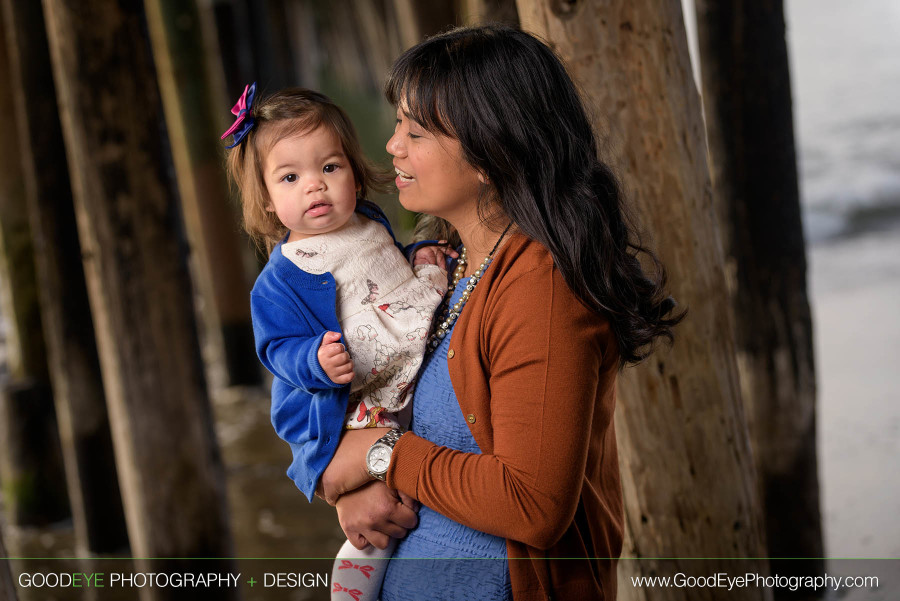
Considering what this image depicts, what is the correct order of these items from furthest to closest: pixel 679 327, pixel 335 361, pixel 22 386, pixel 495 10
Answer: pixel 22 386
pixel 495 10
pixel 679 327
pixel 335 361

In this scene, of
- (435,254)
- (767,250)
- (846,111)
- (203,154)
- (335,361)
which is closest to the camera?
(335,361)

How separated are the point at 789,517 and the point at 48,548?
11.9 feet

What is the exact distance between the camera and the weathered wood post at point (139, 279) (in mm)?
3012

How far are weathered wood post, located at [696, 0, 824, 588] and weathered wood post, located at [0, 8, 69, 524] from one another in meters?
3.49

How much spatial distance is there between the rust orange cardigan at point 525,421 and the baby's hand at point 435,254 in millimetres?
279

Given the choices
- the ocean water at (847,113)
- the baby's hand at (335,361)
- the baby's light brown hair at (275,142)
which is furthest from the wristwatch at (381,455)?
the ocean water at (847,113)

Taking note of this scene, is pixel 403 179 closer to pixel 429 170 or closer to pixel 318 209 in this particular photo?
pixel 429 170

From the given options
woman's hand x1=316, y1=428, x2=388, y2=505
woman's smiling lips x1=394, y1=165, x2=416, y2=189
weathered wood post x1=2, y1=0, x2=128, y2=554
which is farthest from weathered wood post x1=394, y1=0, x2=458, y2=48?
woman's hand x1=316, y1=428, x2=388, y2=505

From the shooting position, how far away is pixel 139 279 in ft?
10.0

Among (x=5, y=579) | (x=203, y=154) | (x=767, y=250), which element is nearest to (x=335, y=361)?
(x=5, y=579)

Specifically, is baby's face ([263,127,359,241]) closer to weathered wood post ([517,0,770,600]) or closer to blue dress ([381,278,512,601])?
blue dress ([381,278,512,601])

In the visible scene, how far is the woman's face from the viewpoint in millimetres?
1473

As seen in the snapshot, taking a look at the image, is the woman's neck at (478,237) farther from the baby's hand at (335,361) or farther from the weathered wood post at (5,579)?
the weathered wood post at (5,579)

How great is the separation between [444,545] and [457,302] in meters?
0.43
